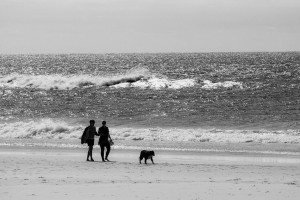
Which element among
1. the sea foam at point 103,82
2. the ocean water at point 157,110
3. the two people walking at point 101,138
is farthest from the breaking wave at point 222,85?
the two people walking at point 101,138

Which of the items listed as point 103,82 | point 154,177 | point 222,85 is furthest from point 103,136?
point 103,82

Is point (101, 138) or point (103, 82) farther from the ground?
point (103, 82)

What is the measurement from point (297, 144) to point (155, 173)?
34.4 feet

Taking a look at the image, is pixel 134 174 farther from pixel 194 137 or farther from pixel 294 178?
pixel 194 137

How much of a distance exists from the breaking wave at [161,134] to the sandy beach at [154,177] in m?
5.06

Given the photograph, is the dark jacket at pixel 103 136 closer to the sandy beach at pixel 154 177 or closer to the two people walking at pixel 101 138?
the two people walking at pixel 101 138

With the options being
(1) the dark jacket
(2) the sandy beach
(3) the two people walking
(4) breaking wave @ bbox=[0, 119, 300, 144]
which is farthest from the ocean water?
(1) the dark jacket

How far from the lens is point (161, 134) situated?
25.9 m

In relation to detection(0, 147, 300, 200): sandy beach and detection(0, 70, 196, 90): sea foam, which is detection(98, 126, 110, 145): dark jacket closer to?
detection(0, 147, 300, 200): sandy beach

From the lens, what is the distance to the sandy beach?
34.4 feet

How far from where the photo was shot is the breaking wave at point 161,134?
23.9 metres

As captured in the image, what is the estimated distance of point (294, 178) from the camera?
515 inches

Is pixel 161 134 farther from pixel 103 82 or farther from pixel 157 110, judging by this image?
Result: pixel 103 82

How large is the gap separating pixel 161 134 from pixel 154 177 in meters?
13.0
